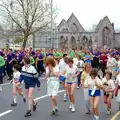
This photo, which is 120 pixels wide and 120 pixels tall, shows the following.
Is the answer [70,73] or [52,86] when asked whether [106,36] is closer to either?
[70,73]

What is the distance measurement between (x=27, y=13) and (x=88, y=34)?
26925 millimetres

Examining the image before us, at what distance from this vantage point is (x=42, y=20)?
46438 millimetres

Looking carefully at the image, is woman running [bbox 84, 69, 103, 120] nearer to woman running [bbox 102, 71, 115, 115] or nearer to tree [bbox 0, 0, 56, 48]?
woman running [bbox 102, 71, 115, 115]

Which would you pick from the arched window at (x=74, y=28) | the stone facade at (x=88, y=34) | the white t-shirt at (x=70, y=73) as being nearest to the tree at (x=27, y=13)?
the stone facade at (x=88, y=34)

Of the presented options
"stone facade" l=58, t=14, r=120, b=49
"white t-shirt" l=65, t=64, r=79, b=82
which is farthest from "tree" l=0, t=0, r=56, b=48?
"white t-shirt" l=65, t=64, r=79, b=82

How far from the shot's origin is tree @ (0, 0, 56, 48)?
45.9 metres

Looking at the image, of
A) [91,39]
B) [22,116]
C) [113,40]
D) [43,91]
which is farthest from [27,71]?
[113,40]

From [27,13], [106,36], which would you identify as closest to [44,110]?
[27,13]

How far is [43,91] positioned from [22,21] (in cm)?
3054

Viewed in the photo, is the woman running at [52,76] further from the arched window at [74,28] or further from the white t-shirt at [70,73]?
the arched window at [74,28]

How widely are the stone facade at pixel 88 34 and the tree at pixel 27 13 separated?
19.4m

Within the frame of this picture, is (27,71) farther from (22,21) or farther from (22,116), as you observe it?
(22,21)

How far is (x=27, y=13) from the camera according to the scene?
150 feet

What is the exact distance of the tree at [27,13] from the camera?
4588cm
